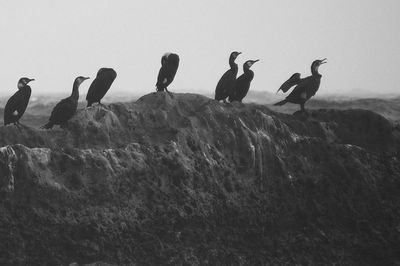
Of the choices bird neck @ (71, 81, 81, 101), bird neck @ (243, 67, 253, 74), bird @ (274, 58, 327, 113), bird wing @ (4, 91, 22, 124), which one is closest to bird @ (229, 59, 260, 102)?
bird neck @ (243, 67, 253, 74)

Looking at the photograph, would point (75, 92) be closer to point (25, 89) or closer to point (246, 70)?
point (25, 89)

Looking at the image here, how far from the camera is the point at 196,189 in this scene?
39.1 ft

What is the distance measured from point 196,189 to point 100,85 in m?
4.23

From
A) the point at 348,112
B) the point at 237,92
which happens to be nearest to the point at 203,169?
the point at 348,112

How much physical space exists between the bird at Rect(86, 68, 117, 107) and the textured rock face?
1.96 meters

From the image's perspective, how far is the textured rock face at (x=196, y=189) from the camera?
10.6 m

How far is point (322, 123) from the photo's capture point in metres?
14.6

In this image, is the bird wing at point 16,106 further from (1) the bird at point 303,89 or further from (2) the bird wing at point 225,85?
(1) the bird at point 303,89

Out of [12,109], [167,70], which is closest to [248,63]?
[167,70]

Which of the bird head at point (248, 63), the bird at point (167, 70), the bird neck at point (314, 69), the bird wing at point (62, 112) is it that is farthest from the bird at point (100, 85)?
the bird neck at point (314, 69)

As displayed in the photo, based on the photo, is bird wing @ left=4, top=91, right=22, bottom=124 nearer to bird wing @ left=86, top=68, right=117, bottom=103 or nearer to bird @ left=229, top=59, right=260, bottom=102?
bird wing @ left=86, top=68, right=117, bottom=103

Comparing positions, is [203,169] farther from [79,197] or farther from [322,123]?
[322,123]

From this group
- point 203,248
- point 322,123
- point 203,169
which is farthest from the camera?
point 322,123

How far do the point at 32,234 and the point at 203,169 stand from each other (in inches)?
118
